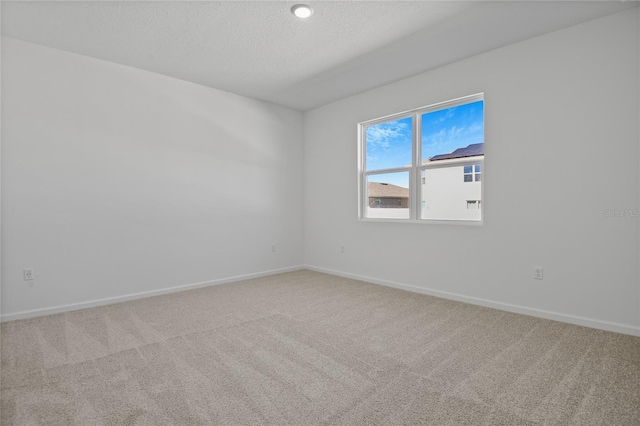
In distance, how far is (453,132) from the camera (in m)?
3.73

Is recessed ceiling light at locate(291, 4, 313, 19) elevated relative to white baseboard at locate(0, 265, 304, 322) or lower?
elevated

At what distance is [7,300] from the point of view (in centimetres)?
294

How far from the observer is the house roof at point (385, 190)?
423 centimetres

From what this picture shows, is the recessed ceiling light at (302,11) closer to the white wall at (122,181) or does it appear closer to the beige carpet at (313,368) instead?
the white wall at (122,181)

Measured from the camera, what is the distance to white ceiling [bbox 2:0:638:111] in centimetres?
256

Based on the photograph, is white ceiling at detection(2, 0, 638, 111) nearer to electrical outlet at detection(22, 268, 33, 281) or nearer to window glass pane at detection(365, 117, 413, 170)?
window glass pane at detection(365, 117, 413, 170)

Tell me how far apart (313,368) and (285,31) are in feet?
9.19

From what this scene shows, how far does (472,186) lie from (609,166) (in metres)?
1.15

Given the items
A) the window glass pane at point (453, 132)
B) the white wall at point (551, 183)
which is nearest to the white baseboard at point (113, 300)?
the white wall at point (551, 183)

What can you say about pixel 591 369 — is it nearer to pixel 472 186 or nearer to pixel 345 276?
pixel 472 186

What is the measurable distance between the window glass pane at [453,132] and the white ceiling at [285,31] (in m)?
0.56

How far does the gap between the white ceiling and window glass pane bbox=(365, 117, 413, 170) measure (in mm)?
708

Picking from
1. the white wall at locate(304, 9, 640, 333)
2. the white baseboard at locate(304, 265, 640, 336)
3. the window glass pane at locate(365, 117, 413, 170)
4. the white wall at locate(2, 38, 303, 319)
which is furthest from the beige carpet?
the window glass pane at locate(365, 117, 413, 170)

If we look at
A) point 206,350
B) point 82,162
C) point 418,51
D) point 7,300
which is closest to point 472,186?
point 418,51
